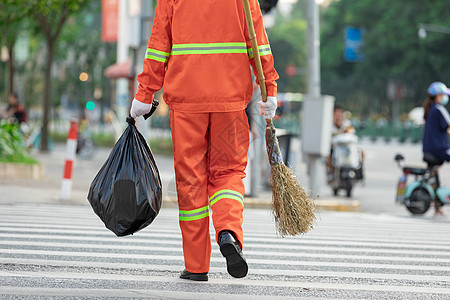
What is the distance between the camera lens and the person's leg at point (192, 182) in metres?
4.84

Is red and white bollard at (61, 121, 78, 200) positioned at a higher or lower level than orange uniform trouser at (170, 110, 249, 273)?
lower

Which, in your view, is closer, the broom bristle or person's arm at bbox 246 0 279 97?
person's arm at bbox 246 0 279 97

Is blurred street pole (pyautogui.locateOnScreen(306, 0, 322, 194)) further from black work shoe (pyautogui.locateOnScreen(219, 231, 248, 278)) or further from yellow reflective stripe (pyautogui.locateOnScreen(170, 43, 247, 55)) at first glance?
black work shoe (pyautogui.locateOnScreen(219, 231, 248, 278))

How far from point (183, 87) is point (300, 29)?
14194 cm

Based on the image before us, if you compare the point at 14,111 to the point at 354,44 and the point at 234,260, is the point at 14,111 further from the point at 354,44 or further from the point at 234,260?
the point at 354,44

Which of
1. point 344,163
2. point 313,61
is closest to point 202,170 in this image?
point 313,61

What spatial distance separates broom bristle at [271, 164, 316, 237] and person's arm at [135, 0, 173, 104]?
→ 2.89 ft

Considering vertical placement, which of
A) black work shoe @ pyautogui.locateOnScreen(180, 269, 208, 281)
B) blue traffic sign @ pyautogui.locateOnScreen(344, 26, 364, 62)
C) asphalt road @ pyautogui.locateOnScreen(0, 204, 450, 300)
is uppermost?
blue traffic sign @ pyautogui.locateOnScreen(344, 26, 364, 62)

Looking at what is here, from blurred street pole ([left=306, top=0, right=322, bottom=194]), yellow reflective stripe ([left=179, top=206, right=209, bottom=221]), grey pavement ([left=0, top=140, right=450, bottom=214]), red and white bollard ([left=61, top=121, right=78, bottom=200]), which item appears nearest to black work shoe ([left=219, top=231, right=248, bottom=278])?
yellow reflective stripe ([left=179, top=206, right=209, bottom=221])

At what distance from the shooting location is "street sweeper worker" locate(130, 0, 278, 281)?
4.84 m

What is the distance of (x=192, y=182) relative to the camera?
4.89 meters

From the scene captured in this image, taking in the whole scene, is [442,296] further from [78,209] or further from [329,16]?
[329,16]

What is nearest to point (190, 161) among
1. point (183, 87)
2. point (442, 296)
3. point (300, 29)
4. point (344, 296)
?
point (183, 87)

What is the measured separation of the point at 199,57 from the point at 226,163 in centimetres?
60
